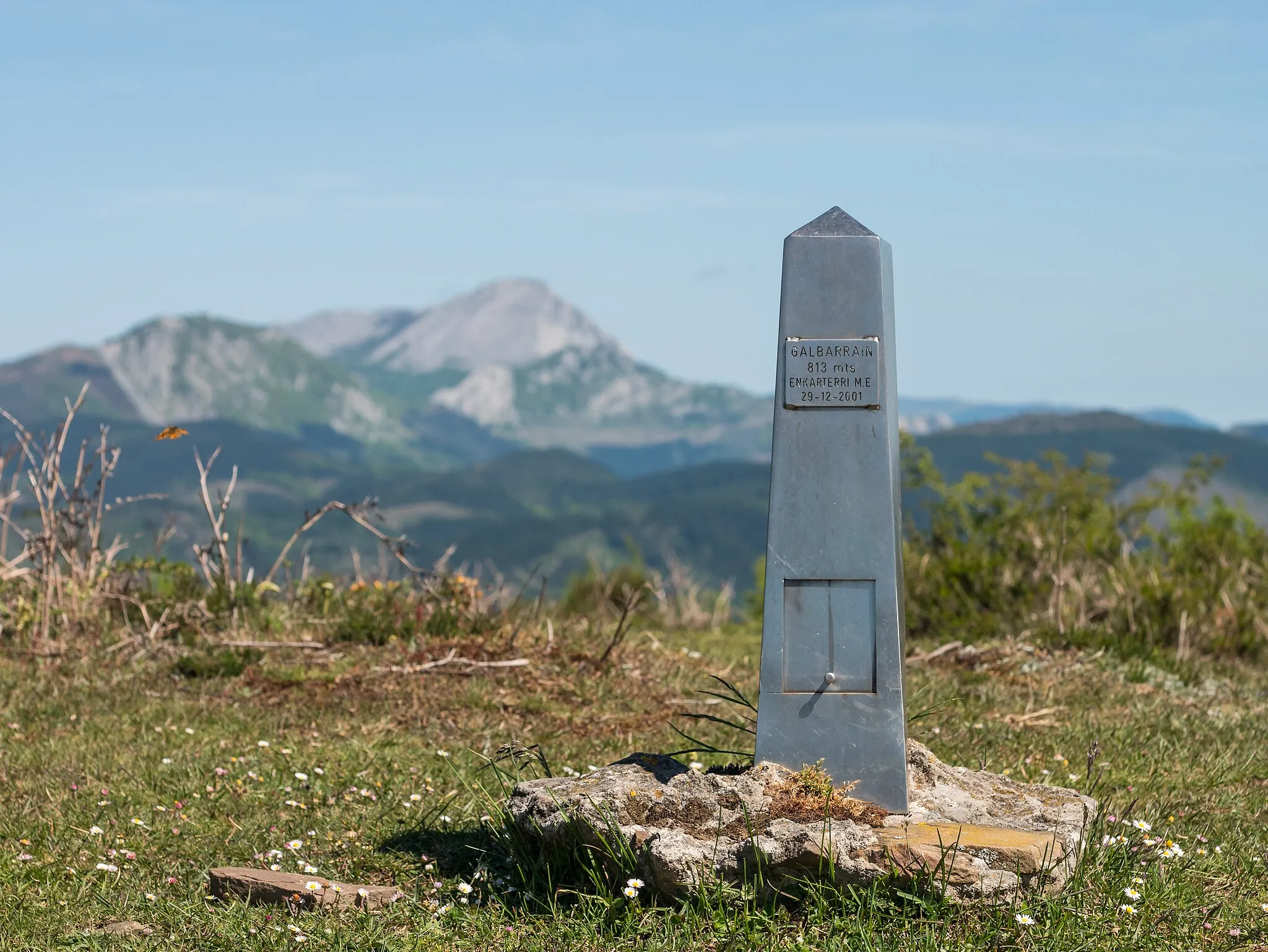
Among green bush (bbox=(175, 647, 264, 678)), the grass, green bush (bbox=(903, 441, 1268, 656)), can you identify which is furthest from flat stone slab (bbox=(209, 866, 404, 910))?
green bush (bbox=(903, 441, 1268, 656))

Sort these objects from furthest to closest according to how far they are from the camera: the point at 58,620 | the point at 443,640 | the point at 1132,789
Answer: the point at 58,620
the point at 443,640
the point at 1132,789

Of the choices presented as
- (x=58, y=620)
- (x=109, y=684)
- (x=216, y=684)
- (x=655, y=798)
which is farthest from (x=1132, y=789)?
(x=58, y=620)

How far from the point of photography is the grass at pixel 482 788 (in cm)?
429

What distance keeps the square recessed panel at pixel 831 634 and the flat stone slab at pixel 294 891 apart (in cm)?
169

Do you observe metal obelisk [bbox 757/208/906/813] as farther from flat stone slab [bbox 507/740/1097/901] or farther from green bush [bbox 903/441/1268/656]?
green bush [bbox 903/441/1268/656]

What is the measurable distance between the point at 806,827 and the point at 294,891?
1.83 m

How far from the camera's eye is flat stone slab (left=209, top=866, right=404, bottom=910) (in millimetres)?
4629

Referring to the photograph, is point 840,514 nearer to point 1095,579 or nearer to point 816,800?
point 816,800

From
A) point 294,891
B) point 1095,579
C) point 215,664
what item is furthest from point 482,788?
point 1095,579

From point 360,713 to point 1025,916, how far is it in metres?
4.50

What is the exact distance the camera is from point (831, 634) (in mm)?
4828

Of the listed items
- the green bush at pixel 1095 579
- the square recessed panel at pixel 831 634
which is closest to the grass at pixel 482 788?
the green bush at pixel 1095 579

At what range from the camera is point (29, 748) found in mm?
7020

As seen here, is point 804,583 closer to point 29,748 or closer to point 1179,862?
point 1179,862
